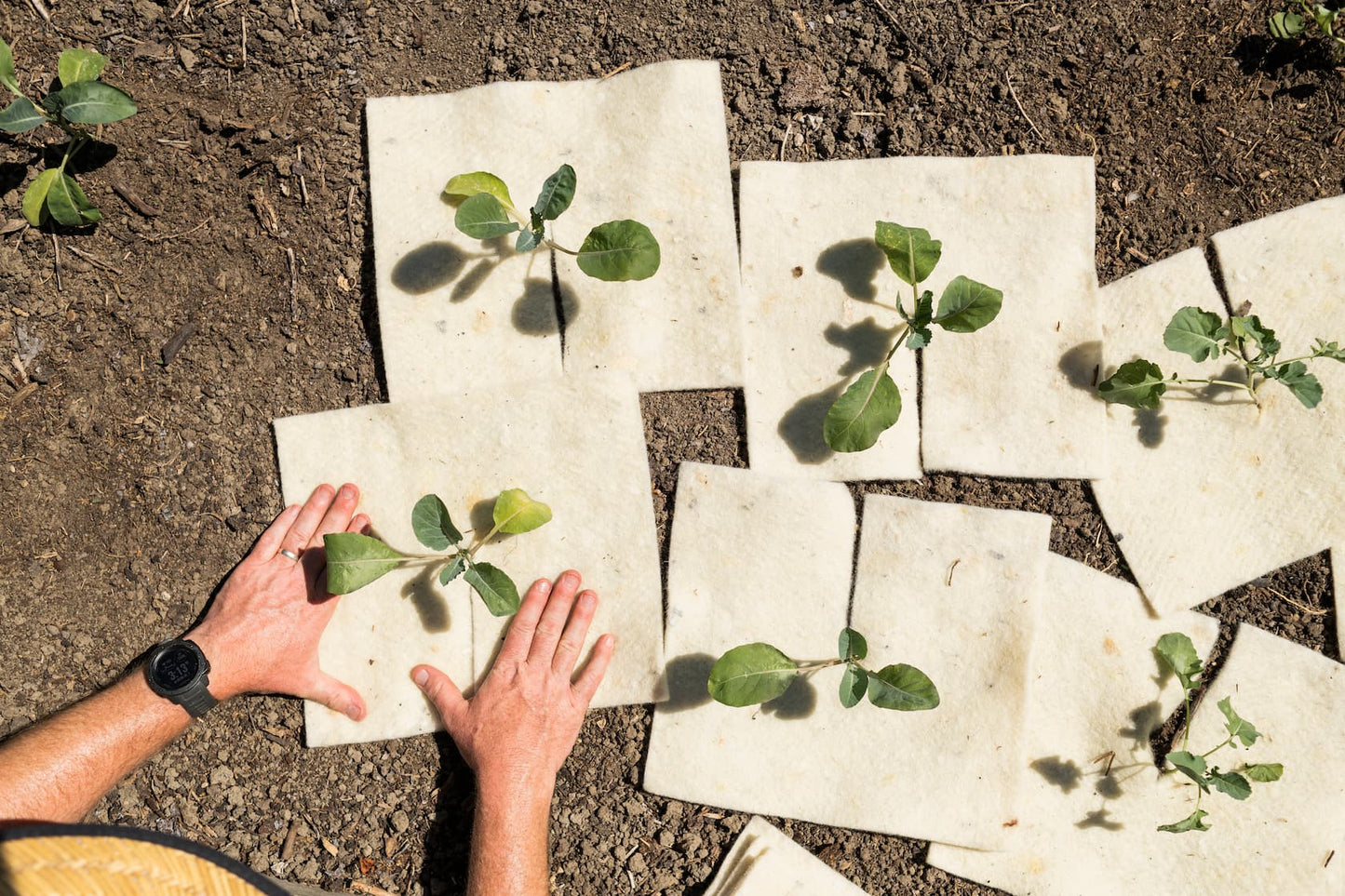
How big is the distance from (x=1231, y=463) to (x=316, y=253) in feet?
5.68

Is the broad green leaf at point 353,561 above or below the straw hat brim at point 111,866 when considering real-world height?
above

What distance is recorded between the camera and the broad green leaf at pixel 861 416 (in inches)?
57.7

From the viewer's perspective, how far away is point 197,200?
62.9 inches

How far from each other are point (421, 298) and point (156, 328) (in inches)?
19.9

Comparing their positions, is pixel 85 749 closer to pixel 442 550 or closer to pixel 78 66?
pixel 442 550

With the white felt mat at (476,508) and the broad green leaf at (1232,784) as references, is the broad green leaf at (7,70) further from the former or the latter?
the broad green leaf at (1232,784)

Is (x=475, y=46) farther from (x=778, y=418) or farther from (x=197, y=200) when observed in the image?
(x=778, y=418)

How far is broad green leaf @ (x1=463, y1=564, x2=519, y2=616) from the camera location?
1454mm

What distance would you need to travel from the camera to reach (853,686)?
147cm

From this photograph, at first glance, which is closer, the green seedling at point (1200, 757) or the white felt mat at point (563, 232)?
the green seedling at point (1200, 757)

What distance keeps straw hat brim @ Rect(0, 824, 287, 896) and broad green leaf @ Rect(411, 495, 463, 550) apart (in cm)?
59

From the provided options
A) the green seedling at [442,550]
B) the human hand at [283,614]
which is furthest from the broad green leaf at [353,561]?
the human hand at [283,614]

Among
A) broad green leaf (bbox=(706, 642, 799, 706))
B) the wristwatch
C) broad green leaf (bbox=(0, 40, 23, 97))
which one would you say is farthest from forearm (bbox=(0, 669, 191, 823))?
broad green leaf (bbox=(0, 40, 23, 97))

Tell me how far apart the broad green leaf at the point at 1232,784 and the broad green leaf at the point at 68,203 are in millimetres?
2205
